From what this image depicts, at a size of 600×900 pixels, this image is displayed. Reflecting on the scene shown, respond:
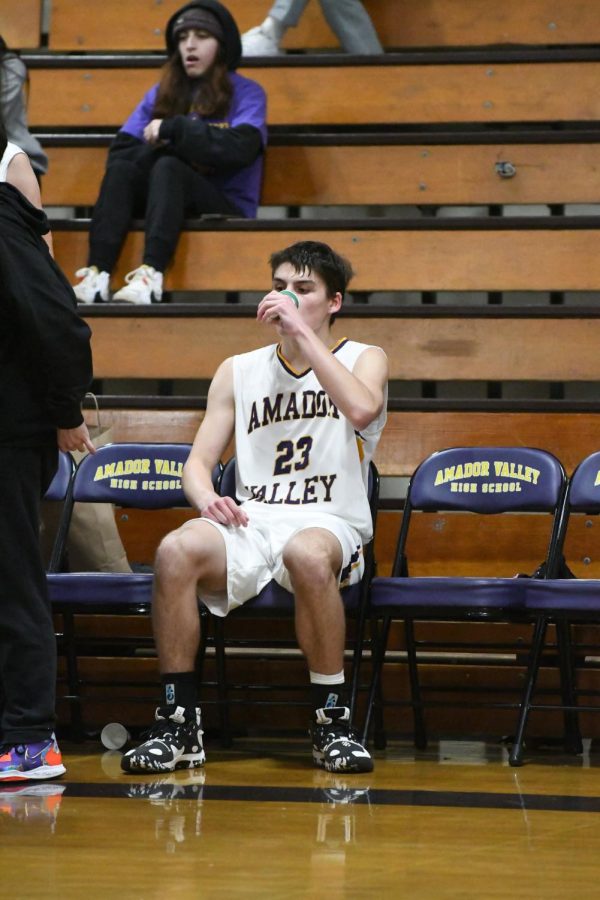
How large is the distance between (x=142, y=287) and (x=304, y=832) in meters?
2.78

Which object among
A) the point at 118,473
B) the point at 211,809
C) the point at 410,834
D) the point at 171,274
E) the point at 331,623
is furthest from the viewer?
the point at 171,274

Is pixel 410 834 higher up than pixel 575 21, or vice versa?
pixel 575 21

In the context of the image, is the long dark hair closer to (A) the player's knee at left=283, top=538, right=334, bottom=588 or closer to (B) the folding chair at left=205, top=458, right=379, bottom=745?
(B) the folding chair at left=205, top=458, right=379, bottom=745

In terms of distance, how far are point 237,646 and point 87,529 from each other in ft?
1.84

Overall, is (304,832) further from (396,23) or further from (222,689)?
(396,23)

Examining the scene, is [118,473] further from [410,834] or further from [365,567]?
[410,834]

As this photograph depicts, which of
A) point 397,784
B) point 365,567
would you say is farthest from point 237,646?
point 397,784

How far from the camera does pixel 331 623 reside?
3.18 metres

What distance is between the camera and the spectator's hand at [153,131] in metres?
4.95

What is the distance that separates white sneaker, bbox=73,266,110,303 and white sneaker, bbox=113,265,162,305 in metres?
0.10

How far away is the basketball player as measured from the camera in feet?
10.4

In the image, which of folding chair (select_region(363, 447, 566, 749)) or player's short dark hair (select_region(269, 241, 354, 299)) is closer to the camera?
folding chair (select_region(363, 447, 566, 749))

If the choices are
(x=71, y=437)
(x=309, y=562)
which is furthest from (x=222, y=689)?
(x=71, y=437)

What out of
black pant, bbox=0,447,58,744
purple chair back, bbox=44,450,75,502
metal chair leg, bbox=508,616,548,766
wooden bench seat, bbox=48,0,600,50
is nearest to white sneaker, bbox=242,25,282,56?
wooden bench seat, bbox=48,0,600,50
